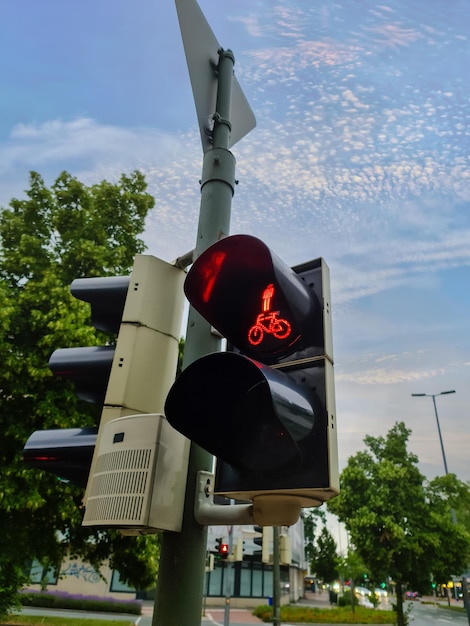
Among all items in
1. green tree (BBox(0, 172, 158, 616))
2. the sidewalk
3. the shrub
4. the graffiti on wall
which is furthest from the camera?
the graffiti on wall

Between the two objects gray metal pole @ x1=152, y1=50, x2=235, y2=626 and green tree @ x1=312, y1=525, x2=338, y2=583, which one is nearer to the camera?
gray metal pole @ x1=152, y1=50, x2=235, y2=626

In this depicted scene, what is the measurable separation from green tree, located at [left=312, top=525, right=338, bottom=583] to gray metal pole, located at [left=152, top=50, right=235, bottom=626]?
2475 inches

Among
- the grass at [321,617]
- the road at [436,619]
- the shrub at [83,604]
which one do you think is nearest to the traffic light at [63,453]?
the road at [436,619]

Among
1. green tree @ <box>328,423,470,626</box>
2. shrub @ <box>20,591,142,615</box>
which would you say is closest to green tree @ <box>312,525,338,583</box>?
shrub @ <box>20,591,142,615</box>

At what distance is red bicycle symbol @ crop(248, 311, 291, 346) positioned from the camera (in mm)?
2062

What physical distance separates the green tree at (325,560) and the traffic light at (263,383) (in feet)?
207

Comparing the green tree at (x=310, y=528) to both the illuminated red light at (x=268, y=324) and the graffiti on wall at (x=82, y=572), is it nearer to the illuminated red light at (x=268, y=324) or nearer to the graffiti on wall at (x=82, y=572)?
the graffiti on wall at (x=82, y=572)

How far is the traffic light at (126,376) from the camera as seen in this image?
2.08 m

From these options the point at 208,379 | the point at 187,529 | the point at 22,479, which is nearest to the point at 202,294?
the point at 208,379

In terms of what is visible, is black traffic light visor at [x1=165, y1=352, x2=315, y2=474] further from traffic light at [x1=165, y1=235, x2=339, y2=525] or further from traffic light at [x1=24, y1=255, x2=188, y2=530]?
traffic light at [x1=24, y1=255, x2=188, y2=530]

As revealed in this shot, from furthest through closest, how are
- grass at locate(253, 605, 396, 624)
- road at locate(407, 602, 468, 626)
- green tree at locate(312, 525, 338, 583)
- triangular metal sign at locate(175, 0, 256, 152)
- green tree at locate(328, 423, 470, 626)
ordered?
1. green tree at locate(312, 525, 338, 583)
2. road at locate(407, 602, 468, 626)
3. grass at locate(253, 605, 396, 624)
4. green tree at locate(328, 423, 470, 626)
5. triangular metal sign at locate(175, 0, 256, 152)

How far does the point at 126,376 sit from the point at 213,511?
2.62 feet

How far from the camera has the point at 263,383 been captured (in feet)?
5.92

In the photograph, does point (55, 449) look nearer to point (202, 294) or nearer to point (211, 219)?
point (202, 294)
